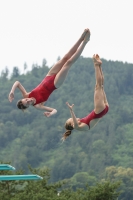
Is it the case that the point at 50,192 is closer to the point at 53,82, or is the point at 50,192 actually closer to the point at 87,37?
the point at 53,82

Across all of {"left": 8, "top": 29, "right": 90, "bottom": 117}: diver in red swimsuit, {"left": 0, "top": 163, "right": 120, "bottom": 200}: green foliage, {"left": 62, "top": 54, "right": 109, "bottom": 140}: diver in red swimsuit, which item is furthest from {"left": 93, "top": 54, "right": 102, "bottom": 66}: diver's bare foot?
{"left": 0, "top": 163, "right": 120, "bottom": 200}: green foliage

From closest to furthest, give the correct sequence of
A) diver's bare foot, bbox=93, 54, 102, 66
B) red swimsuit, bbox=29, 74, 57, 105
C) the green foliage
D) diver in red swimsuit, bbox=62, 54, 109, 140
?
diver's bare foot, bbox=93, 54, 102, 66, diver in red swimsuit, bbox=62, 54, 109, 140, red swimsuit, bbox=29, 74, 57, 105, the green foliage

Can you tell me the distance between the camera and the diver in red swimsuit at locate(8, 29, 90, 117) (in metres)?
23.0

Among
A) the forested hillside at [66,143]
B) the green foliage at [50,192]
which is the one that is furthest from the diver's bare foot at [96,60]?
the forested hillside at [66,143]

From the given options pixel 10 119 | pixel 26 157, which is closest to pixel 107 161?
pixel 26 157

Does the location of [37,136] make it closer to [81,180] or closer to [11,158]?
[11,158]

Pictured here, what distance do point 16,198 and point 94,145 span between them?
138455mm

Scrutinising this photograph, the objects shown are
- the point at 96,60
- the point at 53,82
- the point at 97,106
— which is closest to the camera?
the point at 96,60

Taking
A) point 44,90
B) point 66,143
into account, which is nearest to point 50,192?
point 44,90

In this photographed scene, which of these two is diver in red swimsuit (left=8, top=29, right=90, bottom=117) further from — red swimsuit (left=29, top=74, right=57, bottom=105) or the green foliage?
the green foliage

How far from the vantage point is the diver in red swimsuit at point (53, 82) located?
23.0 m

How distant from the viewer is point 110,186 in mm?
46188

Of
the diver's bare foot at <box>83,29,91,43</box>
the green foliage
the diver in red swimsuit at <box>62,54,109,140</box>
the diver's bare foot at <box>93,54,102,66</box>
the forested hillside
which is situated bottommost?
the green foliage

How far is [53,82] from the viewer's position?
2344cm
